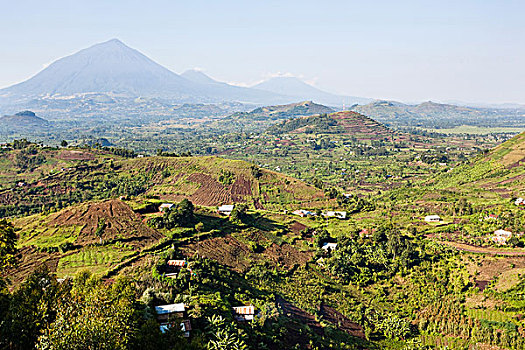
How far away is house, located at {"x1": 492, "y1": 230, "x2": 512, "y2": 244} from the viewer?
4147 cm

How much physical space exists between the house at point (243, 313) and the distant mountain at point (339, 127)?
14418 cm

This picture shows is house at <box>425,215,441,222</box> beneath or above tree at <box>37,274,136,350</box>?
beneath

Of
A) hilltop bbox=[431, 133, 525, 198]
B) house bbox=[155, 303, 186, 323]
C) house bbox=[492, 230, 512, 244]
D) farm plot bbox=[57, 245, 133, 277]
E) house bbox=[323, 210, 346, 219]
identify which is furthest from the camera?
hilltop bbox=[431, 133, 525, 198]

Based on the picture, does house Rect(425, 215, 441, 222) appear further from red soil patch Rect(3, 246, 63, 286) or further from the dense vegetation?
red soil patch Rect(3, 246, 63, 286)

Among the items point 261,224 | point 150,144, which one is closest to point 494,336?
point 261,224

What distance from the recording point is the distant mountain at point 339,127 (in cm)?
16625

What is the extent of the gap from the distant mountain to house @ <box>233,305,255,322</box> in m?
144

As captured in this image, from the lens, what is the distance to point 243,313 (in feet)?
82.9

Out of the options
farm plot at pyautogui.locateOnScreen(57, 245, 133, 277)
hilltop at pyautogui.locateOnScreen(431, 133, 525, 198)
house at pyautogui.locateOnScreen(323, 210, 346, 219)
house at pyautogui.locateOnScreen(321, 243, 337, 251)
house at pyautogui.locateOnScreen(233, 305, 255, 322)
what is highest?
hilltop at pyautogui.locateOnScreen(431, 133, 525, 198)

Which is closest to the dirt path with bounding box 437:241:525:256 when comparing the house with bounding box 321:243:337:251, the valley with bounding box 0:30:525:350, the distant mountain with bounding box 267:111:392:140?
the valley with bounding box 0:30:525:350

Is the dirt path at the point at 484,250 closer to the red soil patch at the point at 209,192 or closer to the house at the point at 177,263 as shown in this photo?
the house at the point at 177,263

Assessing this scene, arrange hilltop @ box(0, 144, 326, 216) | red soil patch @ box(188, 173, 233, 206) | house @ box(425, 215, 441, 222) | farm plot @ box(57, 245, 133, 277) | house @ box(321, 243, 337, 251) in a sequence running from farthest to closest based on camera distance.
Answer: red soil patch @ box(188, 173, 233, 206)
hilltop @ box(0, 144, 326, 216)
house @ box(425, 215, 441, 222)
house @ box(321, 243, 337, 251)
farm plot @ box(57, 245, 133, 277)

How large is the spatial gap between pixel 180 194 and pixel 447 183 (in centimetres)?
6147

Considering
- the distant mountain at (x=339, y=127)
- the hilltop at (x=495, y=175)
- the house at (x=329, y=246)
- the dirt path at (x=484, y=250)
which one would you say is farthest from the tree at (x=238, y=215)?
the distant mountain at (x=339, y=127)
